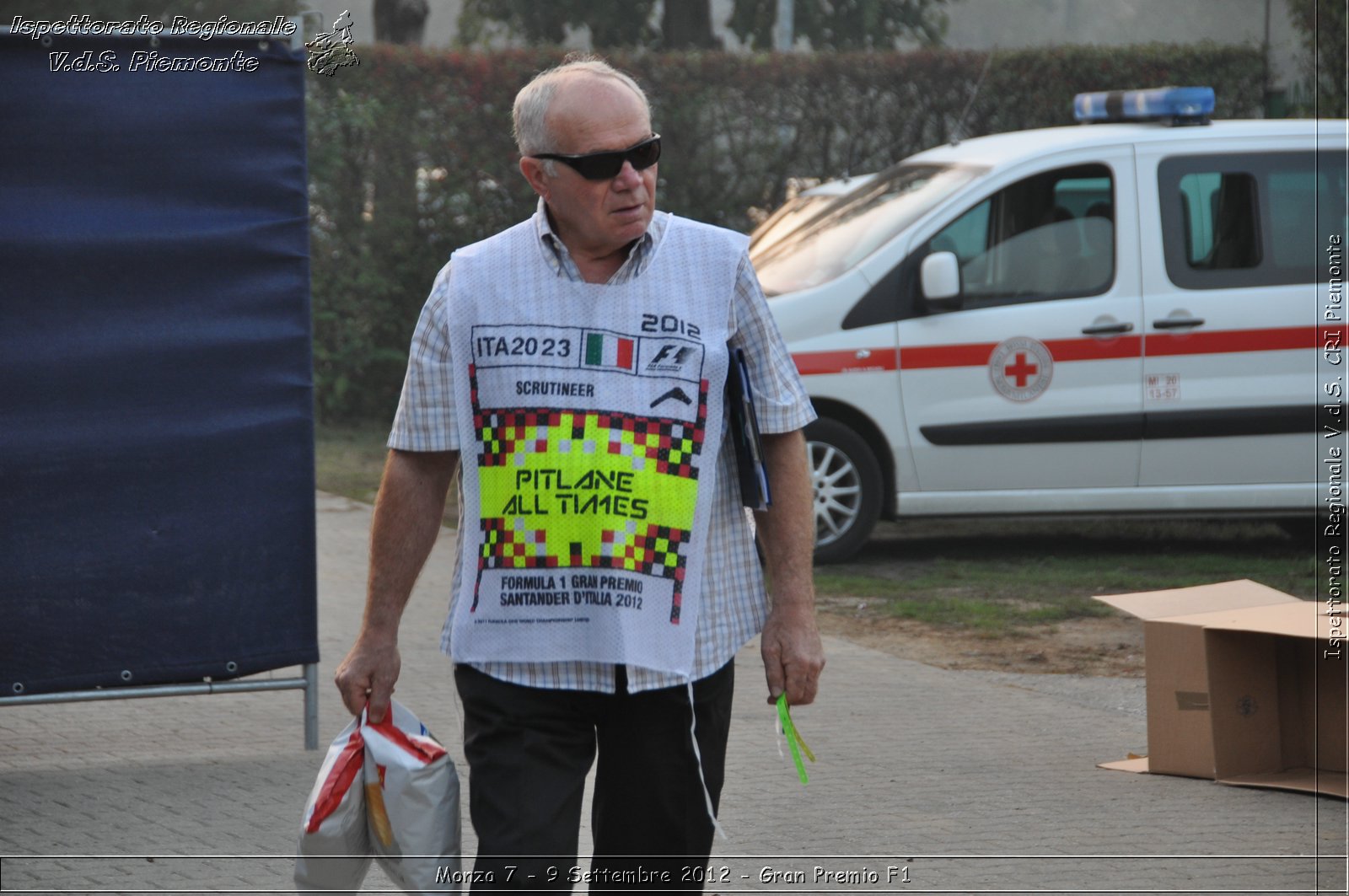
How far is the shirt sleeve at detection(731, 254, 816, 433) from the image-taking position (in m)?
3.10

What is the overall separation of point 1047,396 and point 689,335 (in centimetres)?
579

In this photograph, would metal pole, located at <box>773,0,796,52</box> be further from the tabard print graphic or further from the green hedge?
the tabard print graphic

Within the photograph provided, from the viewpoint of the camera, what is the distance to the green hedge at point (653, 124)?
14078 millimetres

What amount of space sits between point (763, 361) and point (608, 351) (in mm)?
296

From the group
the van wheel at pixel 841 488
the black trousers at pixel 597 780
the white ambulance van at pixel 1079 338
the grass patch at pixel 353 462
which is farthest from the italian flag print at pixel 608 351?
the grass patch at pixel 353 462

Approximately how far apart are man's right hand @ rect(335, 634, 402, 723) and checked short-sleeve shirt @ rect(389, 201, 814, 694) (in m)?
0.11

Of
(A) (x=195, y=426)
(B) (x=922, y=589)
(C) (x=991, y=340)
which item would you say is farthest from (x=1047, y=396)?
(A) (x=195, y=426)

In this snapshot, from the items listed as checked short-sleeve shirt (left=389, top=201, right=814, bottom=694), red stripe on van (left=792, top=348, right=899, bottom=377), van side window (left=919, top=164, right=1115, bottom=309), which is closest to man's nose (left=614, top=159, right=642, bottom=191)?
checked short-sleeve shirt (left=389, top=201, right=814, bottom=694)

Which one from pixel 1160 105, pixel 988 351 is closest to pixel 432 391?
pixel 988 351

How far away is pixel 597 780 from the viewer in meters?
3.11

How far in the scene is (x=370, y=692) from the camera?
123 inches

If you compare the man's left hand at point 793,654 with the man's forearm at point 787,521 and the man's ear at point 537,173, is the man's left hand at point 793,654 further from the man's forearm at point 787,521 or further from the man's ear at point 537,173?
the man's ear at point 537,173

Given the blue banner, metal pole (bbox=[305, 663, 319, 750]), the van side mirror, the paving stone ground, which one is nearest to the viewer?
the paving stone ground

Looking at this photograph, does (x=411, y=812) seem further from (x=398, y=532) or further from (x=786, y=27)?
(x=786, y=27)
